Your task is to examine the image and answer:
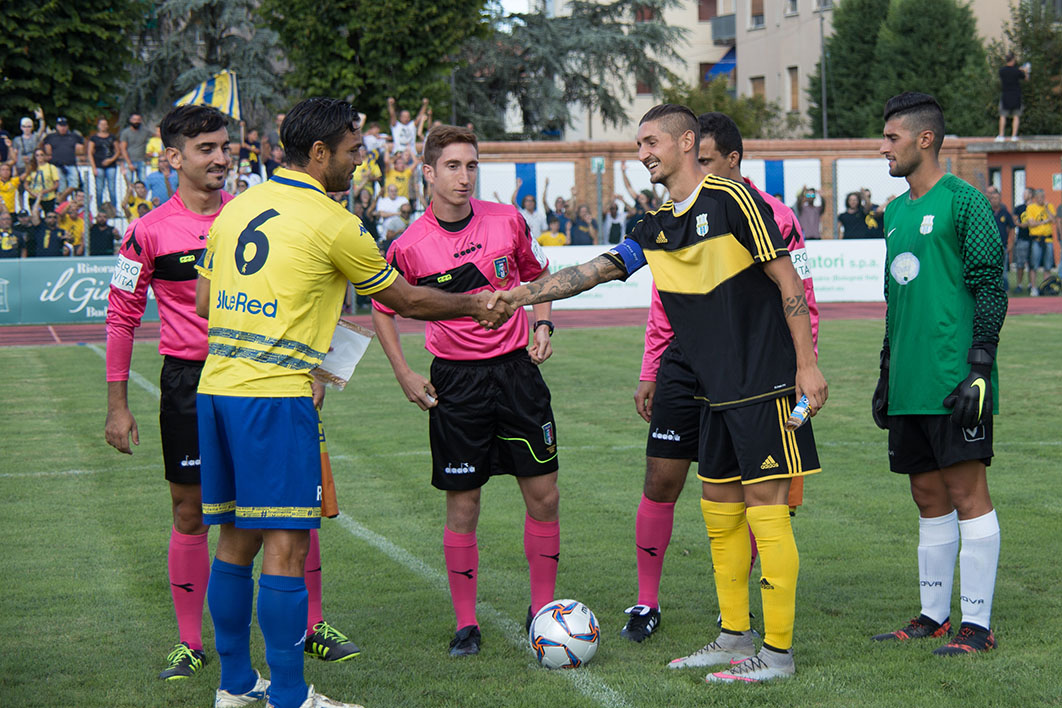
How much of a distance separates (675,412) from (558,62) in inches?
1588

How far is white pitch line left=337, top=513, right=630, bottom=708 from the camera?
4.76m

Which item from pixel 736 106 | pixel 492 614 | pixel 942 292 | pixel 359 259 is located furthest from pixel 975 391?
pixel 736 106

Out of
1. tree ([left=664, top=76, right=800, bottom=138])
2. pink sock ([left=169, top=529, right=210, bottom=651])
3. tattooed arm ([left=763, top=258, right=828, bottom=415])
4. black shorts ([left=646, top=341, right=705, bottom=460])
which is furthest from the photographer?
tree ([left=664, top=76, right=800, bottom=138])

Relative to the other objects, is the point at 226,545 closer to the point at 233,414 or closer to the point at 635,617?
the point at 233,414

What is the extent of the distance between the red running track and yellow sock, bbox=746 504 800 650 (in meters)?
16.1

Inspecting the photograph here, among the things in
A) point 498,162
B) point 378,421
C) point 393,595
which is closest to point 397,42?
point 498,162

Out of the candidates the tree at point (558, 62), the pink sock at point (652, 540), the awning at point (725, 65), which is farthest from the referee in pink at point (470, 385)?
the awning at point (725, 65)

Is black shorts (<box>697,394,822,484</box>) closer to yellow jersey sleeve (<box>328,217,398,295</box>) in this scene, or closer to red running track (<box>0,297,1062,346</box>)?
yellow jersey sleeve (<box>328,217,398,295</box>)

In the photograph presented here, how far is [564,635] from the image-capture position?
5.11 metres

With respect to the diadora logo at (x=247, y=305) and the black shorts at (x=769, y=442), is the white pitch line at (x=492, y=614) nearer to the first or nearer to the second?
the black shorts at (x=769, y=442)

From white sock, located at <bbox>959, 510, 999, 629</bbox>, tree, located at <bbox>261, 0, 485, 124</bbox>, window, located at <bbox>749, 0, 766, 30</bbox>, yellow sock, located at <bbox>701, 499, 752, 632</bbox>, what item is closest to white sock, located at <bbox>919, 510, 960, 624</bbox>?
white sock, located at <bbox>959, 510, 999, 629</bbox>

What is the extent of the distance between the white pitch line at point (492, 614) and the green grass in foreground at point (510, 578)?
0.01m

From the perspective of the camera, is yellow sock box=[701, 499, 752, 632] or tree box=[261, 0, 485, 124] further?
tree box=[261, 0, 485, 124]

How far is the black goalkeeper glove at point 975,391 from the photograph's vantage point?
16.5 feet
